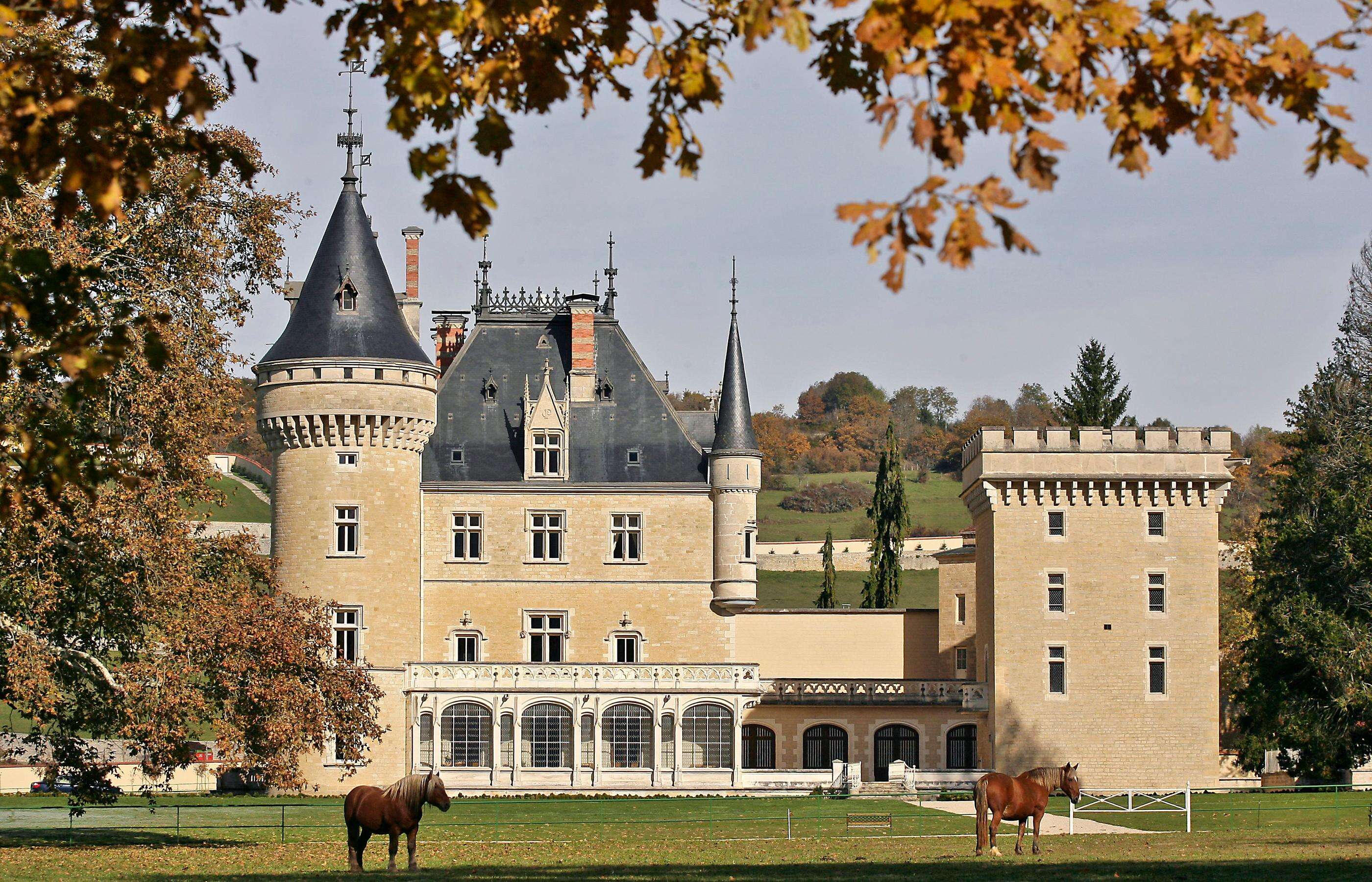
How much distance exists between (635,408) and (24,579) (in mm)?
22833

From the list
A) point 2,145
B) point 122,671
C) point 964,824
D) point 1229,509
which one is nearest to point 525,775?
point 964,824

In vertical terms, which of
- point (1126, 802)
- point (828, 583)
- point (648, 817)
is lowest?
point (1126, 802)

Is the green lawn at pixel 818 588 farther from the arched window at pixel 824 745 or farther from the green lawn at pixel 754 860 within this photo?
the green lawn at pixel 754 860

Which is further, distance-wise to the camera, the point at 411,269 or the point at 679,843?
the point at 411,269

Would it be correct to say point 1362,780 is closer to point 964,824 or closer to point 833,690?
point 833,690

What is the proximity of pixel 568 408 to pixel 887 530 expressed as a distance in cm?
2304

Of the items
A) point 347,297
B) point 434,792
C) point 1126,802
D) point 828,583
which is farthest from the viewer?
point 828,583

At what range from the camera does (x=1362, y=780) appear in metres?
42.6

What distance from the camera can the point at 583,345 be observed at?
45219 mm

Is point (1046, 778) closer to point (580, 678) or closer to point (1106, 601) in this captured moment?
point (1106, 601)

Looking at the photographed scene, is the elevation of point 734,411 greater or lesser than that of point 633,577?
greater

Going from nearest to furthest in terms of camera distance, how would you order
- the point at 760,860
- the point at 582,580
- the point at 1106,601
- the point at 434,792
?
the point at 434,792
the point at 760,860
the point at 1106,601
the point at 582,580

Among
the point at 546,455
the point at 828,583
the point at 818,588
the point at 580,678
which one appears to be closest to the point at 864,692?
the point at 580,678

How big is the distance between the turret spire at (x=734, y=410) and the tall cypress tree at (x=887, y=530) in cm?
→ 1829
